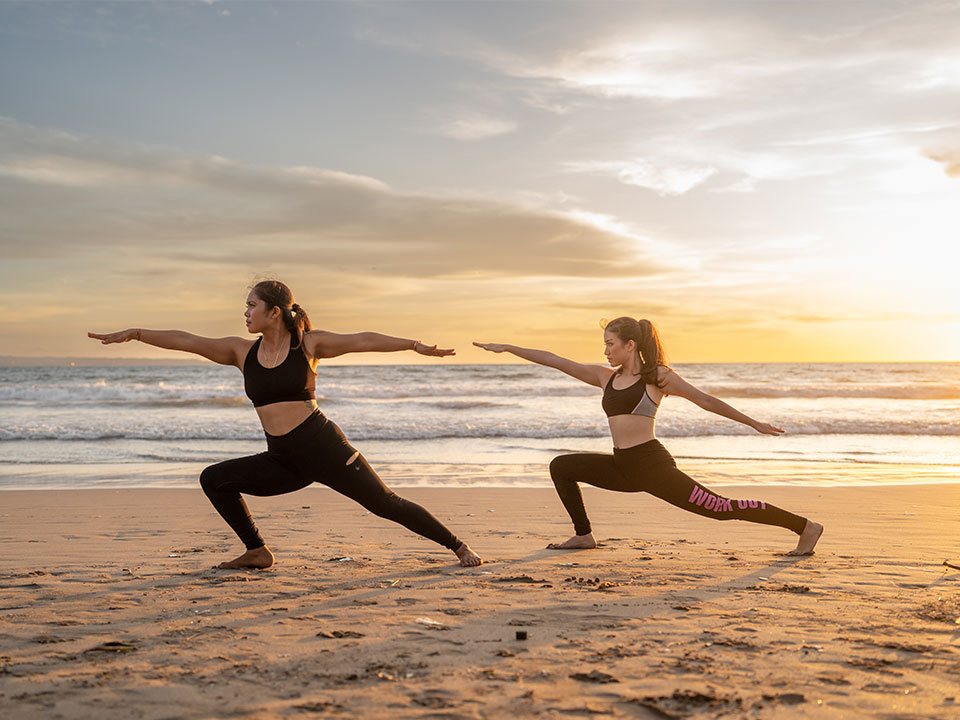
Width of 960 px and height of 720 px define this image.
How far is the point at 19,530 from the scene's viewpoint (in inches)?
271

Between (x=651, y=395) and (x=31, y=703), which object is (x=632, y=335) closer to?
(x=651, y=395)

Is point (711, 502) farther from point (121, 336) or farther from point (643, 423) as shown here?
point (121, 336)

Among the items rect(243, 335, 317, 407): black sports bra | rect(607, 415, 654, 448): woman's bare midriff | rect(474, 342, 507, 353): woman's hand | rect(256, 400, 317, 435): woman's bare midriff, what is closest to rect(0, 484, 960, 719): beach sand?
rect(607, 415, 654, 448): woman's bare midriff

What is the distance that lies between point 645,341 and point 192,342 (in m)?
3.09

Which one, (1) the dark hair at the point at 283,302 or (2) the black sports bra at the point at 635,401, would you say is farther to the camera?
(2) the black sports bra at the point at 635,401

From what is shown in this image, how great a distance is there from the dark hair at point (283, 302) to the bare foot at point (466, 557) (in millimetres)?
1795

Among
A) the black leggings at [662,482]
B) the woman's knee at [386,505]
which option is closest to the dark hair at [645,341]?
the black leggings at [662,482]

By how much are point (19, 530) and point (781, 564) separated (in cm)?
632

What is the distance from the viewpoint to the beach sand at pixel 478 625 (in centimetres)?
294

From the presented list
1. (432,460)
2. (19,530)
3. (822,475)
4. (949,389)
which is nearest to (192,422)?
(432,460)

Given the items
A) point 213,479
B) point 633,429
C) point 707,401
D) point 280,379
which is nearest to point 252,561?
point 213,479

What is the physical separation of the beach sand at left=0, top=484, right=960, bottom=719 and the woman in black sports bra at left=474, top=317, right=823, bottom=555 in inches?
15.2

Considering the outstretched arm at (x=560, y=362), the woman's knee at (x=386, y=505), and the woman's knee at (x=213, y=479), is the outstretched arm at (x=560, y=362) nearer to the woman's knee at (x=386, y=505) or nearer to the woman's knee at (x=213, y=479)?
the woman's knee at (x=386, y=505)

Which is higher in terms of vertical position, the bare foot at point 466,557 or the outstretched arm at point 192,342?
the outstretched arm at point 192,342
